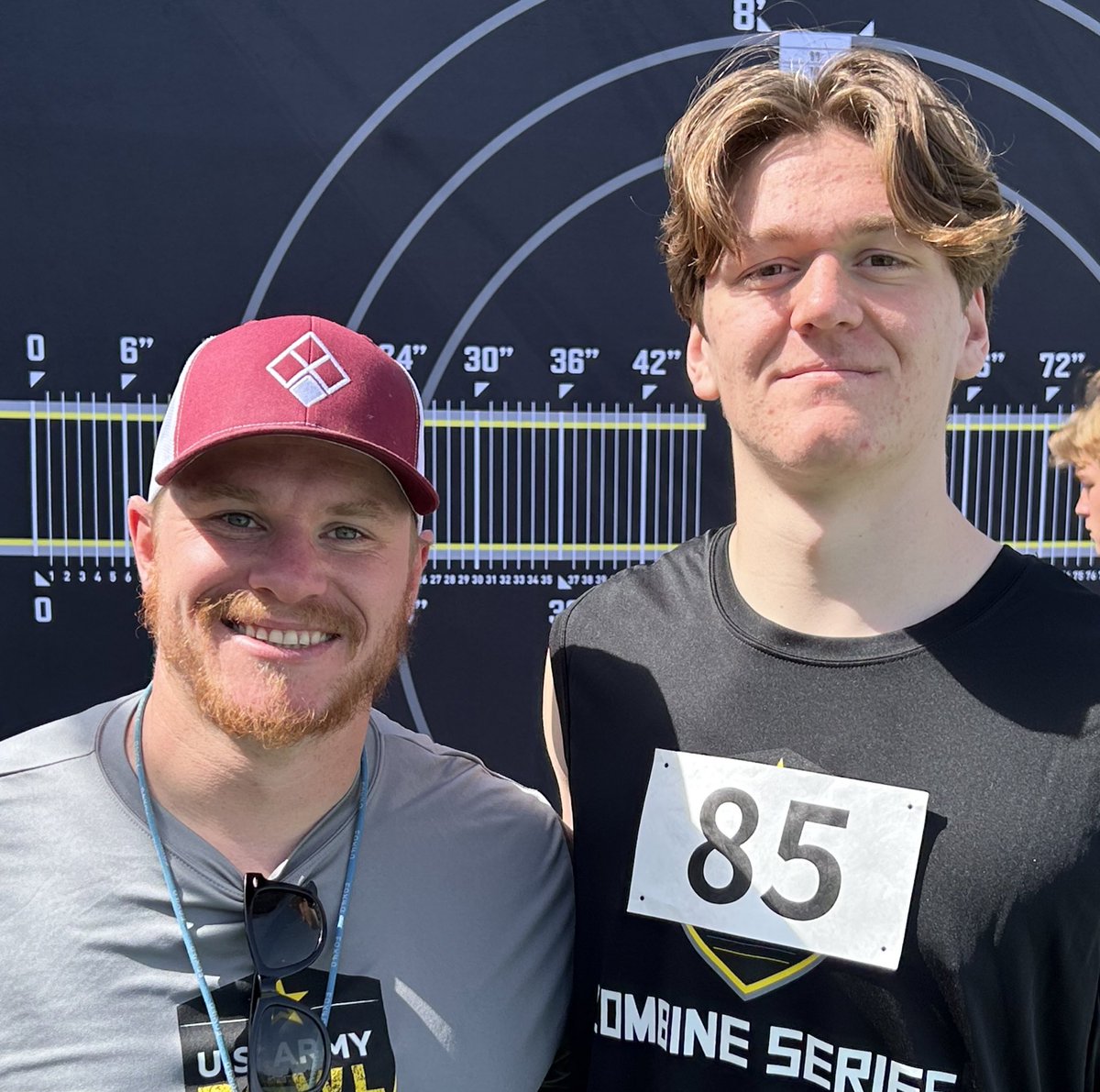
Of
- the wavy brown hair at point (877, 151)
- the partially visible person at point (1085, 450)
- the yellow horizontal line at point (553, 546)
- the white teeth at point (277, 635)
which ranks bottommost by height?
the white teeth at point (277, 635)

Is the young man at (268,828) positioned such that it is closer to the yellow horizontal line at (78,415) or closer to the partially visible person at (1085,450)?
the yellow horizontal line at (78,415)

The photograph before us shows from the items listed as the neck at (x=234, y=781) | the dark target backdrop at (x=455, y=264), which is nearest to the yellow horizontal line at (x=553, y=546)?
the dark target backdrop at (x=455, y=264)

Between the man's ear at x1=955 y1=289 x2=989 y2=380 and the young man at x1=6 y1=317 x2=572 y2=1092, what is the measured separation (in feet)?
2.21

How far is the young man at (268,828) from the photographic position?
1.13 metres

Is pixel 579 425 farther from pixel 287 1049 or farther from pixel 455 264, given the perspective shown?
pixel 287 1049

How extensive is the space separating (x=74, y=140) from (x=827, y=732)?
1540 millimetres

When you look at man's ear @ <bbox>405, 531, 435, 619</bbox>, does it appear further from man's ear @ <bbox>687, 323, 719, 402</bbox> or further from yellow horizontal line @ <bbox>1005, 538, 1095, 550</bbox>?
yellow horizontal line @ <bbox>1005, 538, 1095, 550</bbox>

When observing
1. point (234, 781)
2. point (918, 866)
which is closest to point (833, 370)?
point (918, 866)

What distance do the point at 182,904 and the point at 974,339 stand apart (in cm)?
113

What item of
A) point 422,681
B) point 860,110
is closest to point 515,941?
point 422,681

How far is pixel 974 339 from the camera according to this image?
1.31m

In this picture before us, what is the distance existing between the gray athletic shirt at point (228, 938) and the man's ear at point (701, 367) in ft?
2.00

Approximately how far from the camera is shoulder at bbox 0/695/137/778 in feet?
4.03

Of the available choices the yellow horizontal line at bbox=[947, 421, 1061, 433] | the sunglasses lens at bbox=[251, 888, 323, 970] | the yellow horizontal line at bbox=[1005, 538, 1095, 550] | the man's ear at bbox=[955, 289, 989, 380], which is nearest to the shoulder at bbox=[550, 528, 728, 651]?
the man's ear at bbox=[955, 289, 989, 380]
